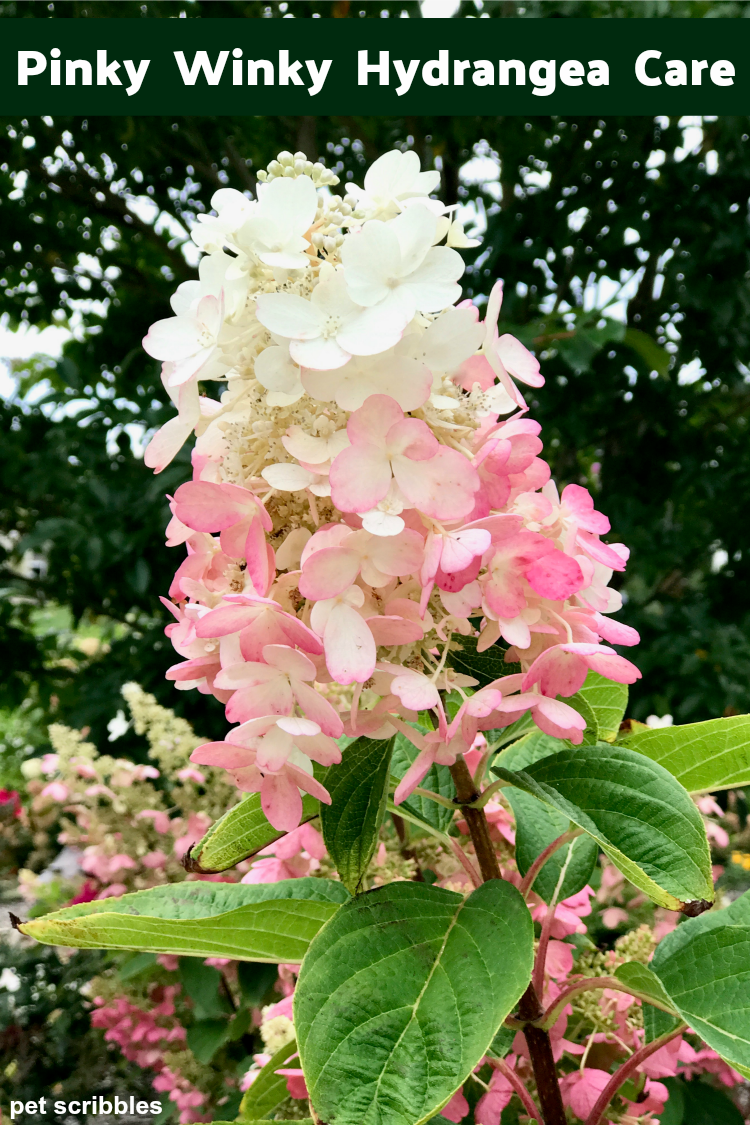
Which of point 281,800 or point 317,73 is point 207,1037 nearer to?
point 281,800

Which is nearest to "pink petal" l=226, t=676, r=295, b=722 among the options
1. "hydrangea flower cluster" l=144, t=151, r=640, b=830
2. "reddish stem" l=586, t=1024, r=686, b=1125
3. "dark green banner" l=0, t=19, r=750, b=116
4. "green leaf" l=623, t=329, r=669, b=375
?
"hydrangea flower cluster" l=144, t=151, r=640, b=830

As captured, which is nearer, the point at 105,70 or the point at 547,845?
the point at 547,845

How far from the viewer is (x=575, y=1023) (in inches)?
30.4

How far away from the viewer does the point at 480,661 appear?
457 millimetres

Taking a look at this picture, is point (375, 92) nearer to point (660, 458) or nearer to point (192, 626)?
point (660, 458)

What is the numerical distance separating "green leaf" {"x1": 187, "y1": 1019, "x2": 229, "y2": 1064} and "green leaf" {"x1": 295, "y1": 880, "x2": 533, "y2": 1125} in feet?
2.79

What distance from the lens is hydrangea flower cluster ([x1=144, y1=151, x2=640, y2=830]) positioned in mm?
382

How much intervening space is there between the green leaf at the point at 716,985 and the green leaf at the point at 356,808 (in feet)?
0.57

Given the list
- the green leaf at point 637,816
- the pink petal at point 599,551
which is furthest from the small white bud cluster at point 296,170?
the green leaf at point 637,816

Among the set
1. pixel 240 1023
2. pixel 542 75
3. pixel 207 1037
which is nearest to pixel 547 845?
pixel 240 1023

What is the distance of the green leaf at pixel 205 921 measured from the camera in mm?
463

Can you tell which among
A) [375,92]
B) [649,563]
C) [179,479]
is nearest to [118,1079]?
[179,479]

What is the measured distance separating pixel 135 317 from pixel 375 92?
101 cm

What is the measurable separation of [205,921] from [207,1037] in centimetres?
85
